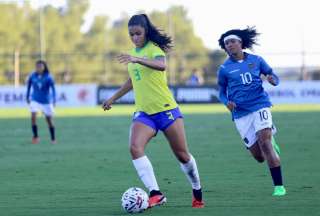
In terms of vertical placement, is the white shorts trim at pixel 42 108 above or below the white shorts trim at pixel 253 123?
below

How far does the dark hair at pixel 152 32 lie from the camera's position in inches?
449

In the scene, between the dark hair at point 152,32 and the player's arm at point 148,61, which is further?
the dark hair at point 152,32

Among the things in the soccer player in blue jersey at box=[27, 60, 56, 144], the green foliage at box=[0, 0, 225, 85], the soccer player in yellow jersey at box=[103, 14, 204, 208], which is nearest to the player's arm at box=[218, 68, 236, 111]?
the soccer player in yellow jersey at box=[103, 14, 204, 208]

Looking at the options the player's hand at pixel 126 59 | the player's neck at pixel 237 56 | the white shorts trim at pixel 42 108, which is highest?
the player's hand at pixel 126 59

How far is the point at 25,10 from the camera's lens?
327 feet

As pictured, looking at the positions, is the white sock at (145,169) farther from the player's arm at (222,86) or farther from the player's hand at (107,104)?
the player's arm at (222,86)

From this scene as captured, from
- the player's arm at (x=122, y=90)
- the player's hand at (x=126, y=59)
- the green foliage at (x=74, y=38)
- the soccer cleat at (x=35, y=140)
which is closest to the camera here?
the player's hand at (x=126, y=59)

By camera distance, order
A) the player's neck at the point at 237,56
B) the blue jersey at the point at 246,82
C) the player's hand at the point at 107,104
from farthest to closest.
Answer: the player's neck at the point at 237,56, the blue jersey at the point at 246,82, the player's hand at the point at 107,104

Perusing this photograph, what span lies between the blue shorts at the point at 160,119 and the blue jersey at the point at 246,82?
6.19 feet

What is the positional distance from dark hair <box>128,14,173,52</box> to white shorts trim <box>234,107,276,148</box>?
2.13 metres

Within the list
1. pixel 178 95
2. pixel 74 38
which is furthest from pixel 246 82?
pixel 74 38

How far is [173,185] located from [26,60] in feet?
216

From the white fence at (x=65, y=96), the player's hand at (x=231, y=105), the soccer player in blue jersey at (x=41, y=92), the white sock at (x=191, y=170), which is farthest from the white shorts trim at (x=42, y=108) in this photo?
the white fence at (x=65, y=96)

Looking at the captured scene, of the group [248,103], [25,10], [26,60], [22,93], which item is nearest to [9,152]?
[248,103]
